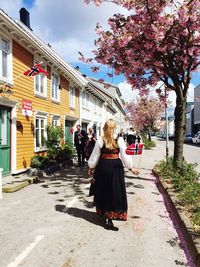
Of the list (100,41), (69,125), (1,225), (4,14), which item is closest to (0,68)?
(4,14)

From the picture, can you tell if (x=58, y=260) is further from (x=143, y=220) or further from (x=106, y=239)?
(x=143, y=220)

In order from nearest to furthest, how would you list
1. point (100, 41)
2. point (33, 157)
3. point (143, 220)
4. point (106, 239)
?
point (106, 239) → point (143, 220) → point (100, 41) → point (33, 157)

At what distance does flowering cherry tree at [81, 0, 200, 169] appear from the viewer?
9102mm

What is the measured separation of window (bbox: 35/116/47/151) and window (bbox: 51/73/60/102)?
7.46 ft

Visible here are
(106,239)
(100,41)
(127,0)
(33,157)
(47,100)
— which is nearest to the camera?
(106,239)

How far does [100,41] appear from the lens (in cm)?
995

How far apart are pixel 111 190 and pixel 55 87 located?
13240 mm

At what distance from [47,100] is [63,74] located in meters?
3.84

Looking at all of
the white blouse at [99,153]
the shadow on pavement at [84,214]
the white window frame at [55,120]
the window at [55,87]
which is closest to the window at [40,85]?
the window at [55,87]

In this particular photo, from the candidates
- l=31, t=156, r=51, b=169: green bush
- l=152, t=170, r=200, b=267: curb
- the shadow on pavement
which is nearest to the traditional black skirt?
the shadow on pavement

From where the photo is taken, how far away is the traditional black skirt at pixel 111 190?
578cm

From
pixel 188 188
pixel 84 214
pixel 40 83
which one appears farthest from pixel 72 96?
pixel 84 214

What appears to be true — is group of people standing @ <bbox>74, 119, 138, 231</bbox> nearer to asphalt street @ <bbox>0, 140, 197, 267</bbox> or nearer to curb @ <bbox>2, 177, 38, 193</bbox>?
asphalt street @ <bbox>0, 140, 197, 267</bbox>

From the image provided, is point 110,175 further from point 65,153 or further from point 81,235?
point 65,153
